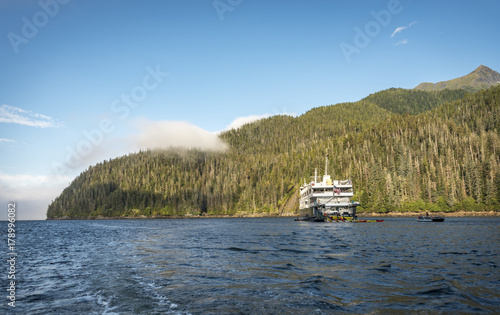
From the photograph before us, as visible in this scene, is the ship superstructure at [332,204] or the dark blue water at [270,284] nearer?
the dark blue water at [270,284]

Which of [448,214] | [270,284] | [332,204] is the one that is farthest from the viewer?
[448,214]

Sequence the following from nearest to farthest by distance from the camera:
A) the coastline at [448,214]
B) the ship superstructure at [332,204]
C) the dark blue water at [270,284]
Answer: the dark blue water at [270,284] → the ship superstructure at [332,204] → the coastline at [448,214]

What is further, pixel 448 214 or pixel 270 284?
pixel 448 214

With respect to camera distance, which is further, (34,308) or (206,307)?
(34,308)

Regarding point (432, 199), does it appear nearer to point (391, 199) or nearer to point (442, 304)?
point (391, 199)

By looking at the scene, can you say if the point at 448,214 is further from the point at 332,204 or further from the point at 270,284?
the point at 270,284

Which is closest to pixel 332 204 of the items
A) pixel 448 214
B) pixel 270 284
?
pixel 448 214

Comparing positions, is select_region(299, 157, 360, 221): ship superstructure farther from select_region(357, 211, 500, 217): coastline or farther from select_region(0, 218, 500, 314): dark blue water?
select_region(0, 218, 500, 314): dark blue water

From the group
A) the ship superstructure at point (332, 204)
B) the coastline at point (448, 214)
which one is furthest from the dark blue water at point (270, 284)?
the coastline at point (448, 214)

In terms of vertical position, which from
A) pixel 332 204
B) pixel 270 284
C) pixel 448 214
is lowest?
pixel 448 214

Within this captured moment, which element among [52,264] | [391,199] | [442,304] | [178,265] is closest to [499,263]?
[442,304]

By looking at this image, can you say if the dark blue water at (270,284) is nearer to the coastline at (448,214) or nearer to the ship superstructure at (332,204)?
the ship superstructure at (332,204)

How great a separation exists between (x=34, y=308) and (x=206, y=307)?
8.68 metres

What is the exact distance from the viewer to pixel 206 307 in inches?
554
